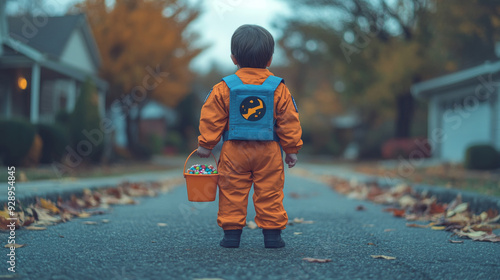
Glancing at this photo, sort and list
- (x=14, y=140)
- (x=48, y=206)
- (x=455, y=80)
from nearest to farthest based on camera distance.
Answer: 1. (x=48, y=206)
2. (x=14, y=140)
3. (x=455, y=80)

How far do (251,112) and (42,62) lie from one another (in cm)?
1077

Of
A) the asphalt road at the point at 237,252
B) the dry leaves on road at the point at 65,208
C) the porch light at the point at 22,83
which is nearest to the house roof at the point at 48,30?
the porch light at the point at 22,83

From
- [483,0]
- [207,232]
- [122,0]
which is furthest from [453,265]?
[122,0]

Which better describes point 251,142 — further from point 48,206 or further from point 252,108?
point 48,206

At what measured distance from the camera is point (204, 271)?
8.54ft

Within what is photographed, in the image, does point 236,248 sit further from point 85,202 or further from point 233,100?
point 85,202

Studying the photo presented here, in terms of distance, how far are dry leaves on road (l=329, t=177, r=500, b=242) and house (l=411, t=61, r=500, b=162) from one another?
21.9ft

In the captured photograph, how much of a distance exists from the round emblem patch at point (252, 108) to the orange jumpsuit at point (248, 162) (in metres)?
0.13

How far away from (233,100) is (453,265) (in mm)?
1723

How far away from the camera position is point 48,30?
1592cm

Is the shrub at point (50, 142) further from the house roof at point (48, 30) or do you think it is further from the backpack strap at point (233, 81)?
the backpack strap at point (233, 81)

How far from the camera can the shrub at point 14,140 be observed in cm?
942

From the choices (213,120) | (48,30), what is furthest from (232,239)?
(48,30)

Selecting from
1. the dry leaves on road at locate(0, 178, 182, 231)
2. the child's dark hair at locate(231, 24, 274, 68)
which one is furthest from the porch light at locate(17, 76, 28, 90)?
the child's dark hair at locate(231, 24, 274, 68)
